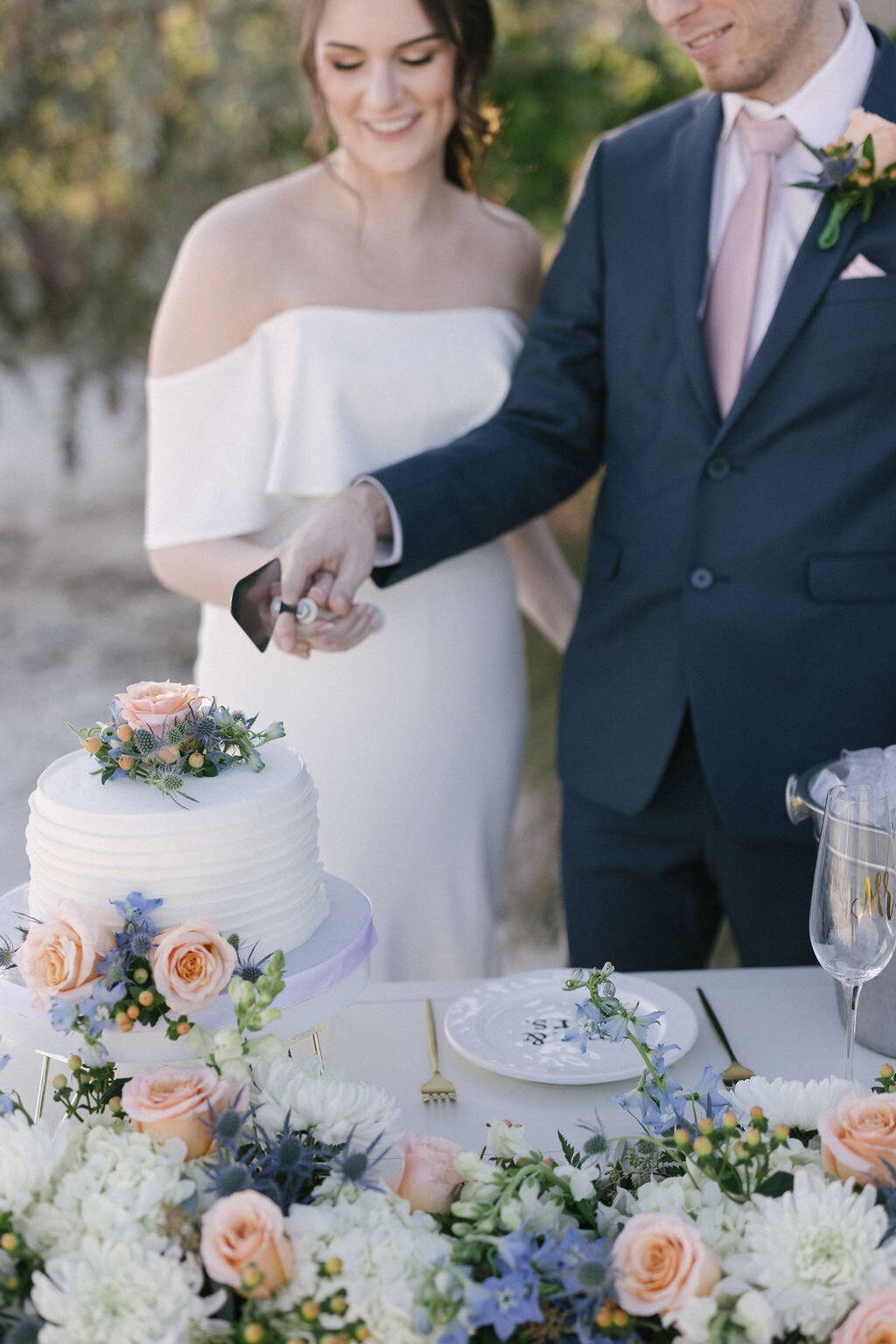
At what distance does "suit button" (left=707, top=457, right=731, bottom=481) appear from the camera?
209 cm

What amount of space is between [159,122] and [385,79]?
6.67 ft

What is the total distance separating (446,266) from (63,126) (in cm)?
222

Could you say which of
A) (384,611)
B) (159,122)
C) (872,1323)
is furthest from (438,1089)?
(159,122)

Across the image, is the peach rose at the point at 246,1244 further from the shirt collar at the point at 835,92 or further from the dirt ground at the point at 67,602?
the dirt ground at the point at 67,602

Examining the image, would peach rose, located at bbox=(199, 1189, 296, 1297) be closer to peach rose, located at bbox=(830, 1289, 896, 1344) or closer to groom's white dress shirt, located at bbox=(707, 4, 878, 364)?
peach rose, located at bbox=(830, 1289, 896, 1344)

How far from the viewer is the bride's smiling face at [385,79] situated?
2238mm

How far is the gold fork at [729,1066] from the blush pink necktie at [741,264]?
0.98m

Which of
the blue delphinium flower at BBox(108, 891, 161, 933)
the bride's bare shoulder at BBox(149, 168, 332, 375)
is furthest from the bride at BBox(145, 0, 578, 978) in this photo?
the blue delphinium flower at BBox(108, 891, 161, 933)

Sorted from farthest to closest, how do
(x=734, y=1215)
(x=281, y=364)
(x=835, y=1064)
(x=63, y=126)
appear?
(x=63, y=126), (x=281, y=364), (x=835, y=1064), (x=734, y=1215)

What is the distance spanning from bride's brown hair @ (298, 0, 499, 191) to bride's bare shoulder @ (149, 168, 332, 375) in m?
0.23

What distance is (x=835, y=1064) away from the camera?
58.1 inches

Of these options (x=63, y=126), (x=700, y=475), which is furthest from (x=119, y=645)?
(x=700, y=475)

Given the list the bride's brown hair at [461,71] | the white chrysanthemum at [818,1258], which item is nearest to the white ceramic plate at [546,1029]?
the white chrysanthemum at [818,1258]

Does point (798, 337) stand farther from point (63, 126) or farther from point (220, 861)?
point (63, 126)
